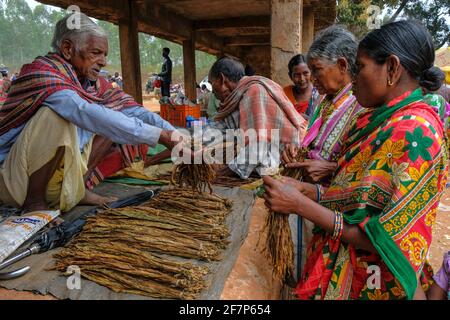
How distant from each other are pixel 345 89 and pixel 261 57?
1502 cm

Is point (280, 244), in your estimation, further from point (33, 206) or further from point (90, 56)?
point (90, 56)

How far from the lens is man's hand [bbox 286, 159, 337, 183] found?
209 centimetres

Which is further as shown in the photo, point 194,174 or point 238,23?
point 238,23

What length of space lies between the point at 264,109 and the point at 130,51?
4.95 m

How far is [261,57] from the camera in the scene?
A: 16.7 meters

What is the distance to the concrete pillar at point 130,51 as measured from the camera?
291 inches

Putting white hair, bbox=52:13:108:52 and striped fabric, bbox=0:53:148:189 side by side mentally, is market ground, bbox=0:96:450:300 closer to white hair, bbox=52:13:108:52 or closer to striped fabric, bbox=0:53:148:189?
striped fabric, bbox=0:53:148:189

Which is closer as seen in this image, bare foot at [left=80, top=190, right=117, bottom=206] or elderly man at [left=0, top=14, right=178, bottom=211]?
elderly man at [left=0, top=14, right=178, bottom=211]

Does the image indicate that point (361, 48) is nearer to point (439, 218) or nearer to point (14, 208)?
point (14, 208)

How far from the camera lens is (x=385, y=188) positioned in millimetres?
1466

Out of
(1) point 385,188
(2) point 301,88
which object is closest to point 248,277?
(1) point 385,188

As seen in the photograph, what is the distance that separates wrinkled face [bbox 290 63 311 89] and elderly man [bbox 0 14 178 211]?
276 cm

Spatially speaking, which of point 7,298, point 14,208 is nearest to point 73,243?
point 7,298

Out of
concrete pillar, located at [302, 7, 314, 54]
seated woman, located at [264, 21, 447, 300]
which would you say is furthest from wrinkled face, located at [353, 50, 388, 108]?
concrete pillar, located at [302, 7, 314, 54]
